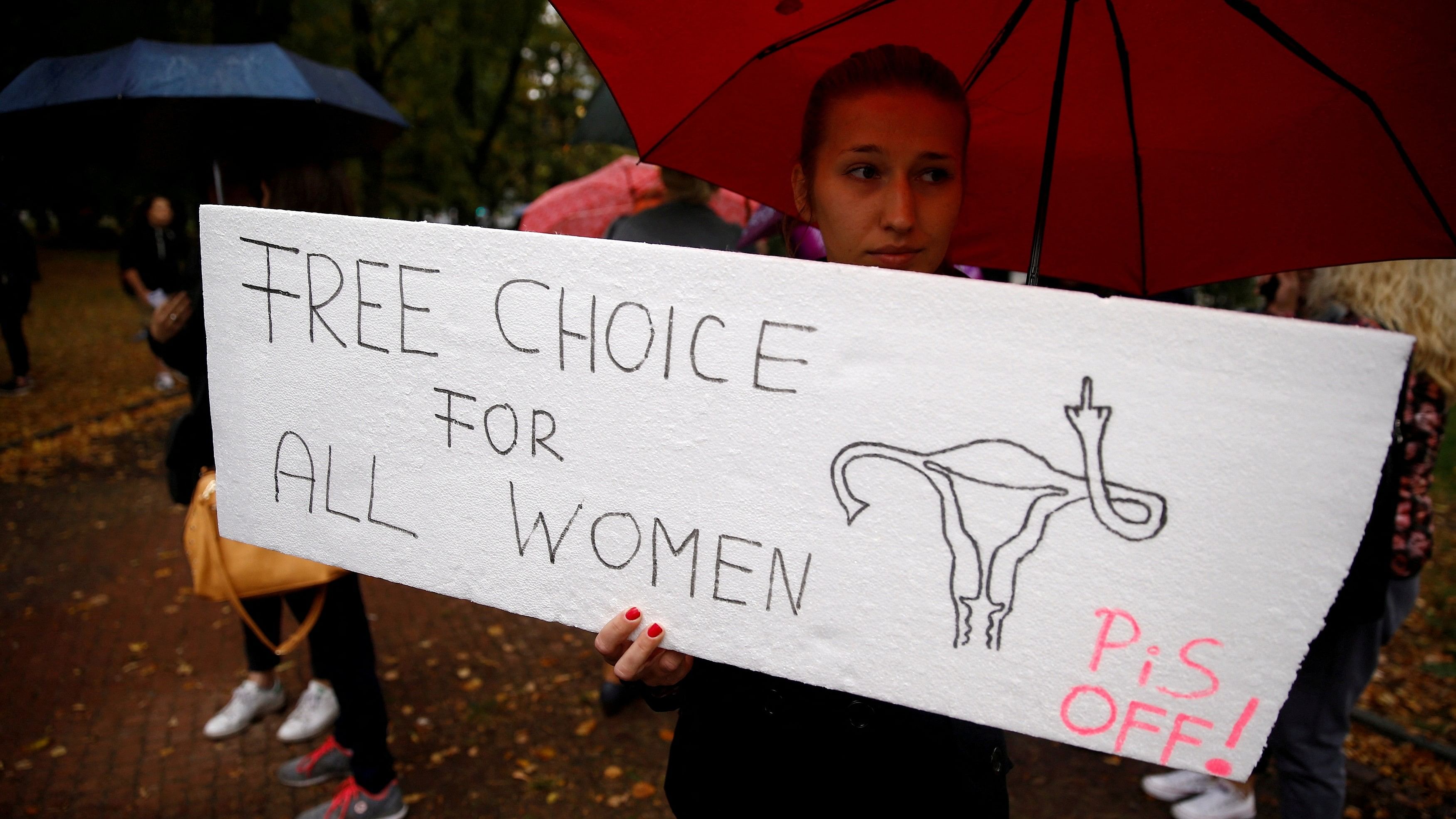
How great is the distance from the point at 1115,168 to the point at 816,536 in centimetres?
113

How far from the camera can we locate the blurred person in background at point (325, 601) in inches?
105

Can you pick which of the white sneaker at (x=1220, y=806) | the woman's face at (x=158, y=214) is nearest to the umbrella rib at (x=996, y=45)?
the white sneaker at (x=1220, y=806)

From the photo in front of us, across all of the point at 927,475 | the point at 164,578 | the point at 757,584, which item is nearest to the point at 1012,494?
the point at 927,475

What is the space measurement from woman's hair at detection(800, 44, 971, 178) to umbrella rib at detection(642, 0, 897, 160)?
7cm

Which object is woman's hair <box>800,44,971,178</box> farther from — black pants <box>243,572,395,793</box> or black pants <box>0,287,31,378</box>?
black pants <box>0,287,31,378</box>

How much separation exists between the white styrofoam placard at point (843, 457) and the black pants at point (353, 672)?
1.57m

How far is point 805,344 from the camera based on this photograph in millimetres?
1165

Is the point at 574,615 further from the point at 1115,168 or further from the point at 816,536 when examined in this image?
the point at 1115,168

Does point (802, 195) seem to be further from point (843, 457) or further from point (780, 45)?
point (843, 457)

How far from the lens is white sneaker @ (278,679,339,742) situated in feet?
11.2

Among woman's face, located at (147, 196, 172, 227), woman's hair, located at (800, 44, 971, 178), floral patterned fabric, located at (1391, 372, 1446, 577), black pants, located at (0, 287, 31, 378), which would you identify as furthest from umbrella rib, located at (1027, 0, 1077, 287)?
black pants, located at (0, 287, 31, 378)

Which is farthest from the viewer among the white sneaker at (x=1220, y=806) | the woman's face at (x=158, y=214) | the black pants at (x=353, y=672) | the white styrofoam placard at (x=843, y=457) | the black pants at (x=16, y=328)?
the black pants at (x=16, y=328)

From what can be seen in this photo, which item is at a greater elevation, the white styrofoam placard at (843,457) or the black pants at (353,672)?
the white styrofoam placard at (843,457)

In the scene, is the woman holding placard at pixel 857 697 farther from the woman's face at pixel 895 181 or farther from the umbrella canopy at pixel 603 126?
the umbrella canopy at pixel 603 126
